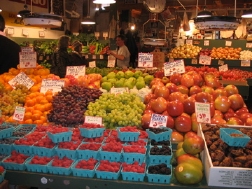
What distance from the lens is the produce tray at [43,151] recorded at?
8.13ft

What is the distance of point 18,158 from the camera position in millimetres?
2445

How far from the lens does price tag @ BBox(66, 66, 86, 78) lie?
473 cm

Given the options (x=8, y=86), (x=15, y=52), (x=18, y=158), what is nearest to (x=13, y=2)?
(x=15, y=52)

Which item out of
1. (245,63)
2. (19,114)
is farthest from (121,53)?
(19,114)

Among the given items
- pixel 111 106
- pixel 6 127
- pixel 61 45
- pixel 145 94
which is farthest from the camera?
pixel 61 45

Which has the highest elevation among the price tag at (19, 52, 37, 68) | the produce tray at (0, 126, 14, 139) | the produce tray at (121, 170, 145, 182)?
the price tag at (19, 52, 37, 68)

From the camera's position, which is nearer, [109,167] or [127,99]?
[109,167]

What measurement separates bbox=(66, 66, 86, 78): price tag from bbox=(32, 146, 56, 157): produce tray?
2.34 metres

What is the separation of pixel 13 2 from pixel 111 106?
759cm

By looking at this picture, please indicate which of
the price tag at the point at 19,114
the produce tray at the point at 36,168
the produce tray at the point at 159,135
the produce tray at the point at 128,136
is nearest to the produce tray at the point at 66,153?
the produce tray at the point at 36,168

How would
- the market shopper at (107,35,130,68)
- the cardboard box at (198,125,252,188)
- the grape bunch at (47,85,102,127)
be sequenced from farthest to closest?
the market shopper at (107,35,130,68)
the grape bunch at (47,85,102,127)
the cardboard box at (198,125,252,188)

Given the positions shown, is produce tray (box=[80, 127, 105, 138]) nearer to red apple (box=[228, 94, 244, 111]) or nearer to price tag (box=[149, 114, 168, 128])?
price tag (box=[149, 114, 168, 128])

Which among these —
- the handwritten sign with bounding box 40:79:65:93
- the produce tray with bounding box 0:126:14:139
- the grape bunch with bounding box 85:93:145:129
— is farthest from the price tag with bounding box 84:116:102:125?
the handwritten sign with bounding box 40:79:65:93

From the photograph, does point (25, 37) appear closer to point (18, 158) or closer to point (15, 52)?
point (15, 52)
